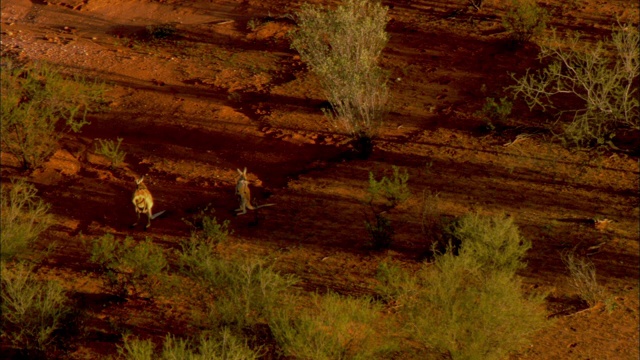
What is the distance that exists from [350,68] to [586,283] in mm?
5067

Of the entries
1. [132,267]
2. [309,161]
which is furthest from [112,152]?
[132,267]

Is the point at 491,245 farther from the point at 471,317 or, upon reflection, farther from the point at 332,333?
the point at 332,333

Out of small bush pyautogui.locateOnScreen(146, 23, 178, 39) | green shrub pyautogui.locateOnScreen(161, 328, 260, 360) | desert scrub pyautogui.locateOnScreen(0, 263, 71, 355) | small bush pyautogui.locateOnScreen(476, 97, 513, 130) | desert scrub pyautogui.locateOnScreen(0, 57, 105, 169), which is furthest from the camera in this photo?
small bush pyautogui.locateOnScreen(146, 23, 178, 39)

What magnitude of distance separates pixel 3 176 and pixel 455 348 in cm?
802

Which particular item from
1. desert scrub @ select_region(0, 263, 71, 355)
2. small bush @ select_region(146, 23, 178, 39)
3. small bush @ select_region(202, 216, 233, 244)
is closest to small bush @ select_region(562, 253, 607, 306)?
small bush @ select_region(202, 216, 233, 244)

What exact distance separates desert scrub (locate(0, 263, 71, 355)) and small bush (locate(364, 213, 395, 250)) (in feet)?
12.3

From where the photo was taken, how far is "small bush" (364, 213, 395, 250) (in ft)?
34.6

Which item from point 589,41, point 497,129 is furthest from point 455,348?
point 589,41

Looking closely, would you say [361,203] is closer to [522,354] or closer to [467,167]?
[467,167]

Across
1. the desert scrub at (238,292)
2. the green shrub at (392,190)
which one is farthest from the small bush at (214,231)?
the green shrub at (392,190)

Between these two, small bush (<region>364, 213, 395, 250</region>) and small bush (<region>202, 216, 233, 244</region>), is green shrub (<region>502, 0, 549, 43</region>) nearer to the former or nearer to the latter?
small bush (<region>364, 213, 395, 250</region>)

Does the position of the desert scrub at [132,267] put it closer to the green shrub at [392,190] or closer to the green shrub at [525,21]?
the green shrub at [392,190]

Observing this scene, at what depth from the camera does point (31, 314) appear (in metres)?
9.03

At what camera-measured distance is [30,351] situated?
29.6 ft
